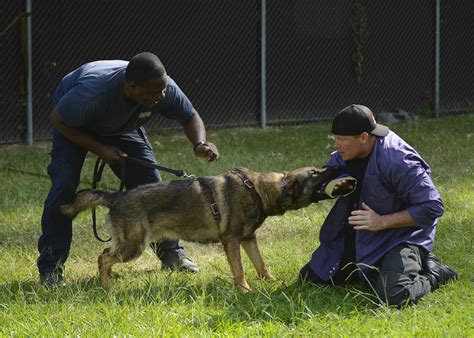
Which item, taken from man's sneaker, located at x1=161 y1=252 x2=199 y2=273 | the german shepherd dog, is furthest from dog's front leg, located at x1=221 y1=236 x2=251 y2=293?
man's sneaker, located at x1=161 y1=252 x2=199 y2=273

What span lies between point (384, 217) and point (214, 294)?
3.88 feet

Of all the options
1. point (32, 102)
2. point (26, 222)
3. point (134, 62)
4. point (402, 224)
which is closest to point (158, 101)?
point (134, 62)

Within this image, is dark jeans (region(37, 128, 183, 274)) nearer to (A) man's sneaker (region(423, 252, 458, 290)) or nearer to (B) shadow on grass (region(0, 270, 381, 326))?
(B) shadow on grass (region(0, 270, 381, 326))

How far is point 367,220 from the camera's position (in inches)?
206

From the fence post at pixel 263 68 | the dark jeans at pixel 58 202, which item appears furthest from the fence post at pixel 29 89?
the dark jeans at pixel 58 202

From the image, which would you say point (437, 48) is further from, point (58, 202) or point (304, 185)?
point (58, 202)

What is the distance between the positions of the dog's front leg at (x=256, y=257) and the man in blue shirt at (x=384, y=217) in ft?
1.24

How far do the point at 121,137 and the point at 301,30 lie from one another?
8.05 m

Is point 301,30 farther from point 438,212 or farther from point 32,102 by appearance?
point 438,212

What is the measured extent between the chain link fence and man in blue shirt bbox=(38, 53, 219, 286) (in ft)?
18.7

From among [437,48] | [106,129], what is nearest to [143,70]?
[106,129]

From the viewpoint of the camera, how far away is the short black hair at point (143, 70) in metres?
5.38

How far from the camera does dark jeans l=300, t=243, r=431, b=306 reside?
16.5 feet

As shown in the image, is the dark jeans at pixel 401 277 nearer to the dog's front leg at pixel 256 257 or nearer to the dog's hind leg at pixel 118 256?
the dog's front leg at pixel 256 257
